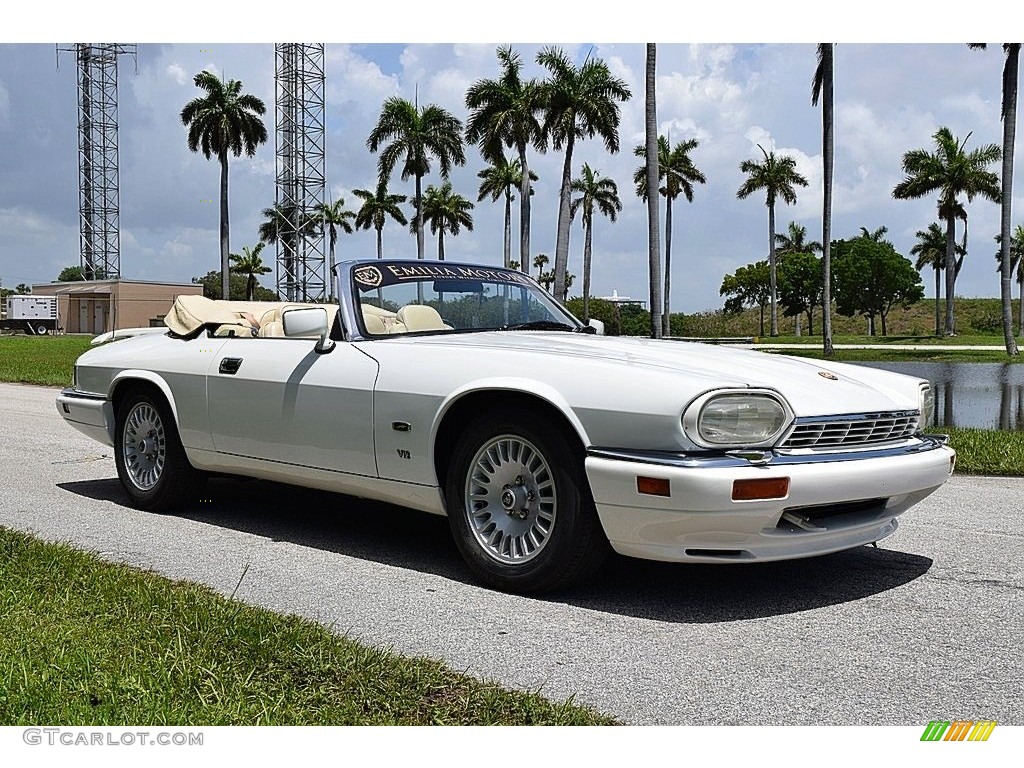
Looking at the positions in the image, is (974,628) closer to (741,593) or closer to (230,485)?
(741,593)

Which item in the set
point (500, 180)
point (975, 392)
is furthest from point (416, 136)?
point (975, 392)

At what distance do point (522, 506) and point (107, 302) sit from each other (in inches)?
3712

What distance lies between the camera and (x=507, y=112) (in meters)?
42.8

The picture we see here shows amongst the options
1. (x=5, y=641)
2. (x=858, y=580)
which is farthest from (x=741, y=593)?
(x=5, y=641)

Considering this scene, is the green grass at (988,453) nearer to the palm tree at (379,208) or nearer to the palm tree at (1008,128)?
the palm tree at (1008,128)

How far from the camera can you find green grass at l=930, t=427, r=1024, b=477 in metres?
8.14

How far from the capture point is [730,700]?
327 centimetres

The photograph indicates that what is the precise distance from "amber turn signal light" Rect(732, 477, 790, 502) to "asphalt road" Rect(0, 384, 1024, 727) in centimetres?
52

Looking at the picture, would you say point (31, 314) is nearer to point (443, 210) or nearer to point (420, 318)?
point (443, 210)

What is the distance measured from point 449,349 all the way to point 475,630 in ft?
4.56

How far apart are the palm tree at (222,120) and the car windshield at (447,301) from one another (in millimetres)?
52653

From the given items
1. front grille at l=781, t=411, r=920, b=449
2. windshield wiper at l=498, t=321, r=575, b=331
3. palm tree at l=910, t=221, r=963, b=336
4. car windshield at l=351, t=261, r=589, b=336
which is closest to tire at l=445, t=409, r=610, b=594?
front grille at l=781, t=411, r=920, b=449

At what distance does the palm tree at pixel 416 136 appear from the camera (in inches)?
2078

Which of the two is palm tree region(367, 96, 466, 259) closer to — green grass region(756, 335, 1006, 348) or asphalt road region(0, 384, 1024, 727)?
green grass region(756, 335, 1006, 348)
